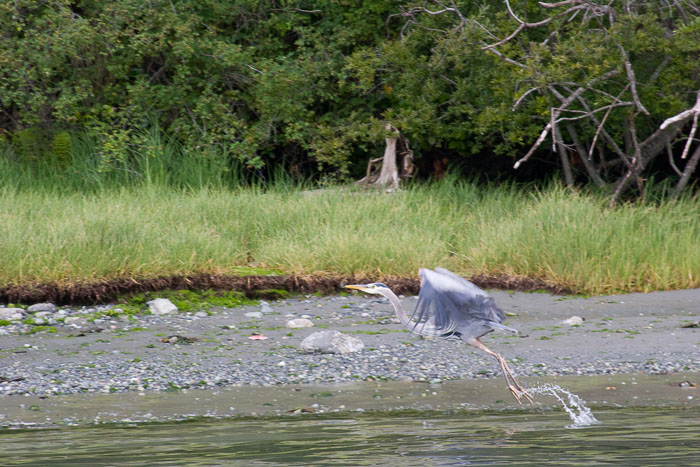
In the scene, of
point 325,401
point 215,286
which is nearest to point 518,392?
point 325,401

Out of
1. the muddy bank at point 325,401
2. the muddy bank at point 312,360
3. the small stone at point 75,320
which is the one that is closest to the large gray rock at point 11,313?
the small stone at point 75,320

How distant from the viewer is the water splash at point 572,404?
214 inches

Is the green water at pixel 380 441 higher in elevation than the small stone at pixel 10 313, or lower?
higher

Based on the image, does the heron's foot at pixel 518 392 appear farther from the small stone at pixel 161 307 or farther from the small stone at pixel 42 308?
the small stone at pixel 42 308

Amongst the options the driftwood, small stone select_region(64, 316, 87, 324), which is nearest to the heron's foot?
small stone select_region(64, 316, 87, 324)

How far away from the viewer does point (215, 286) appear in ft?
29.8

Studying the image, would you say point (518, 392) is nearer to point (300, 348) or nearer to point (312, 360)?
point (312, 360)

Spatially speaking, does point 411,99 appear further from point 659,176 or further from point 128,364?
point 128,364

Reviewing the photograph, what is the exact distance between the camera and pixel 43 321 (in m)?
7.93

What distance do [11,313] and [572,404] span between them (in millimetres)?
5145

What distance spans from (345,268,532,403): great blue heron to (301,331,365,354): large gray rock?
1.51 meters

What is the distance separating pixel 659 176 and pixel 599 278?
627 centimetres

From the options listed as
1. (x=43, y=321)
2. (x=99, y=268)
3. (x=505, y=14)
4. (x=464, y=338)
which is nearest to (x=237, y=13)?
(x=505, y=14)

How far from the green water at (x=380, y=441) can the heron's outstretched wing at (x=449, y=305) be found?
1.96 feet
